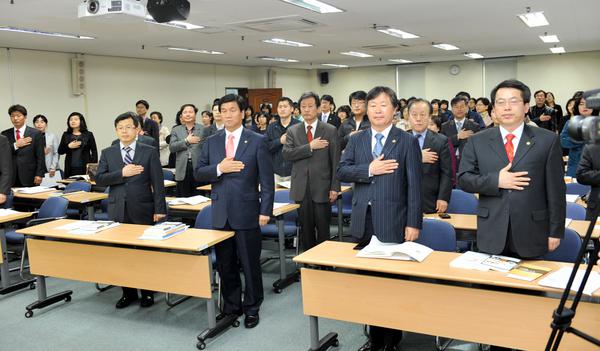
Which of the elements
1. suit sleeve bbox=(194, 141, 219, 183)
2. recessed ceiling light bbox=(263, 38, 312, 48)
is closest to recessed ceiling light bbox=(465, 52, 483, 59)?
recessed ceiling light bbox=(263, 38, 312, 48)

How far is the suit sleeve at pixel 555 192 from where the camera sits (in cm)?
250

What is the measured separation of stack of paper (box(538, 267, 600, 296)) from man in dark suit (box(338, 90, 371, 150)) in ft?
9.60

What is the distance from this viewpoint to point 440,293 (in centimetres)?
258

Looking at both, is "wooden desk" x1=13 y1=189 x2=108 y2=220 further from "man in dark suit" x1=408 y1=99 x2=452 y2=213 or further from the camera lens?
"man in dark suit" x1=408 y1=99 x2=452 y2=213

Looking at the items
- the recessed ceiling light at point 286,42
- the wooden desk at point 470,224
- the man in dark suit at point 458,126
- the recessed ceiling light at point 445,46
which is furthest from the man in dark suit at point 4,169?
the recessed ceiling light at point 445,46

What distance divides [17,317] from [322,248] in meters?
2.68

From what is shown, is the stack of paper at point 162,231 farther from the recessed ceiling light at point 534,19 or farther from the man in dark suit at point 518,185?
the recessed ceiling light at point 534,19

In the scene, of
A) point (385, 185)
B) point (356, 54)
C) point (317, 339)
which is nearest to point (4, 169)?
point (317, 339)

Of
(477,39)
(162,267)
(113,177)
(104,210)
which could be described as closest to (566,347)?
(162,267)

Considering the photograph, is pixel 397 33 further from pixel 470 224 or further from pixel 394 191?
pixel 394 191

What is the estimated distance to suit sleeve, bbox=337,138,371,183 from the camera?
3020 mm

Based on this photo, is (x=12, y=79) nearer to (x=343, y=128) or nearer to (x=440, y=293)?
(x=343, y=128)

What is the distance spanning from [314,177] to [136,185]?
1.51 m

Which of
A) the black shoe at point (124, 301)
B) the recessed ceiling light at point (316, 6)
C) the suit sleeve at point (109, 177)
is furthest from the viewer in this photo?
the recessed ceiling light at point (316, 6)
